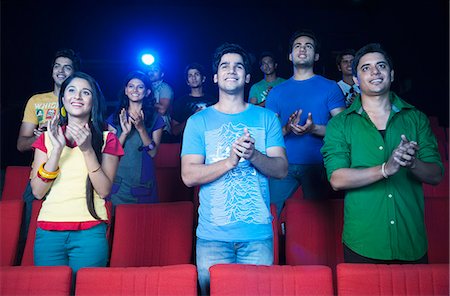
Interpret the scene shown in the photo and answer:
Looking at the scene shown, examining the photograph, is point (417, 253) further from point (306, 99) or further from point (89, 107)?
point (89, 107)

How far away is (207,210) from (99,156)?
0.96ft

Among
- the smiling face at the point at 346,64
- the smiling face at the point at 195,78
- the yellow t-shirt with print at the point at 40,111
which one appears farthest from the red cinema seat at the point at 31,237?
the smiling face at the point at 346,64

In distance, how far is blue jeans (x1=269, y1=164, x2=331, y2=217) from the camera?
1488 millimetres

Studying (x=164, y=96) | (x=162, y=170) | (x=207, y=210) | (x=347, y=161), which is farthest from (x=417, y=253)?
(x=164, y=96)

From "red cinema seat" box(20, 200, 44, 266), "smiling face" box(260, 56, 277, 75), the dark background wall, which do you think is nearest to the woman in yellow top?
"red cinema seat" box(20, 200, 44, 266)

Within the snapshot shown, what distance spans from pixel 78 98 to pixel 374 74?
74 centimetres

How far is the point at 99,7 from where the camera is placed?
3709 millimetres

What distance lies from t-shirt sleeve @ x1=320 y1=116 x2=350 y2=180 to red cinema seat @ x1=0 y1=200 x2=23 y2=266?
90cm

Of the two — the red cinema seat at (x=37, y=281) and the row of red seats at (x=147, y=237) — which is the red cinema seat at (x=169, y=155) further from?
the red cinema seat at (x=37, y=281)

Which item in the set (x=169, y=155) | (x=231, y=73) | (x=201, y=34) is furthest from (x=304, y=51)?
(x=201, y=34)

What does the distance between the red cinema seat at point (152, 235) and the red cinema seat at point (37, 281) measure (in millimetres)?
510

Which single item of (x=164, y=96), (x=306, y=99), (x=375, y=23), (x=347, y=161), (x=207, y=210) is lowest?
(x=207, y=210)

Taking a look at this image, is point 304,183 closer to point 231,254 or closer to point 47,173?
point 231,254

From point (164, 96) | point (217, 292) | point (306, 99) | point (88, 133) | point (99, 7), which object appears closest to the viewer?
point (217, 292)
